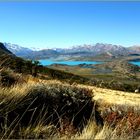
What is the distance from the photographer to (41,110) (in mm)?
8031

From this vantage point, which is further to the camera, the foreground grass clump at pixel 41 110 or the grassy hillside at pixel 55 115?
the foreground grass clump at pixel 41 110

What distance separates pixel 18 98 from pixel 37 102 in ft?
6.03

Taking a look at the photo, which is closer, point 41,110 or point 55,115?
point 41,110

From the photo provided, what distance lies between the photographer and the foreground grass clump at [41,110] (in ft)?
18.6

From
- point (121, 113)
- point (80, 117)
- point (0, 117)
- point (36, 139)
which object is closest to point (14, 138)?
point (36, 139)

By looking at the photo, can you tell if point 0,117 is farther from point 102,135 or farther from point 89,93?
point 89,93

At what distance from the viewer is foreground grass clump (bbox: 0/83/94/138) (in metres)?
5.66

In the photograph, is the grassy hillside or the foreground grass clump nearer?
the grassy hillside

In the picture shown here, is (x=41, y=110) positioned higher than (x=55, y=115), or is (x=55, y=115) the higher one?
(x=41, y=110)

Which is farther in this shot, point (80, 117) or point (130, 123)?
point (80, 117)

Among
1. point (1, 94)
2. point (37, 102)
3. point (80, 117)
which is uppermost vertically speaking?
point (1, 94)

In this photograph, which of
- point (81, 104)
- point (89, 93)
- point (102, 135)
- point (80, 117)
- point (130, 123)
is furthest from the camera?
point (89, 93)

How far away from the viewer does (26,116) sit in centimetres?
729

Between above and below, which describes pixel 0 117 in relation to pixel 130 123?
above
